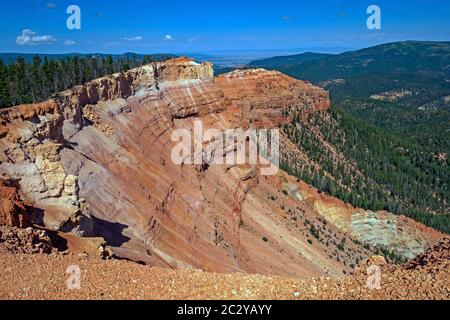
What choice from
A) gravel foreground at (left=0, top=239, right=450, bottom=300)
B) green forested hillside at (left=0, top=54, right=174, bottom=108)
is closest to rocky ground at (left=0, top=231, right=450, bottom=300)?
→ gravel foreground at (left=0, top=239, right=450, bottom=300)

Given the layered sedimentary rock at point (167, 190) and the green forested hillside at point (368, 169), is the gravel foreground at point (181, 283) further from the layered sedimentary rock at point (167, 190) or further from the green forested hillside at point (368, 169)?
the green forested hillside at point (368, 169)

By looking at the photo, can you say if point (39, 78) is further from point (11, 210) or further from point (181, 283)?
point (181, 283)

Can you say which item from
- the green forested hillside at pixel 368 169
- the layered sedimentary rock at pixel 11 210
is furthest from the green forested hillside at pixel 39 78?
the green forested hillside at pixel 368 169

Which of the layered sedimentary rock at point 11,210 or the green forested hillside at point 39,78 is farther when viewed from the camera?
the green forested hillside at point 39,78

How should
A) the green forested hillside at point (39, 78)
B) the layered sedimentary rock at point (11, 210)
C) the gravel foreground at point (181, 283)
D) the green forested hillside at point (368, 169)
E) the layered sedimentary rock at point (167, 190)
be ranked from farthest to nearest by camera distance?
the green forested hillside at point (368, 169)
the green forested hillside at point (39, 78)
the layered sedimentary rock at point (167, 190)
the layered sedimentary rock at point (11, 210)
the gravel foreground at point (181, 283)

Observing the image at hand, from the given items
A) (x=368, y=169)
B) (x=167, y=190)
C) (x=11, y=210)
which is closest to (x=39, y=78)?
(x=167, y=190)

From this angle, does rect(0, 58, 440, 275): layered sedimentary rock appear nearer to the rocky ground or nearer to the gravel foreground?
the rocky ground

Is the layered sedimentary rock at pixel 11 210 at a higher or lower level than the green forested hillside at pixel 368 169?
higher

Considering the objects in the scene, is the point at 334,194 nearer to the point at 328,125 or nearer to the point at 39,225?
the point at 328,125
